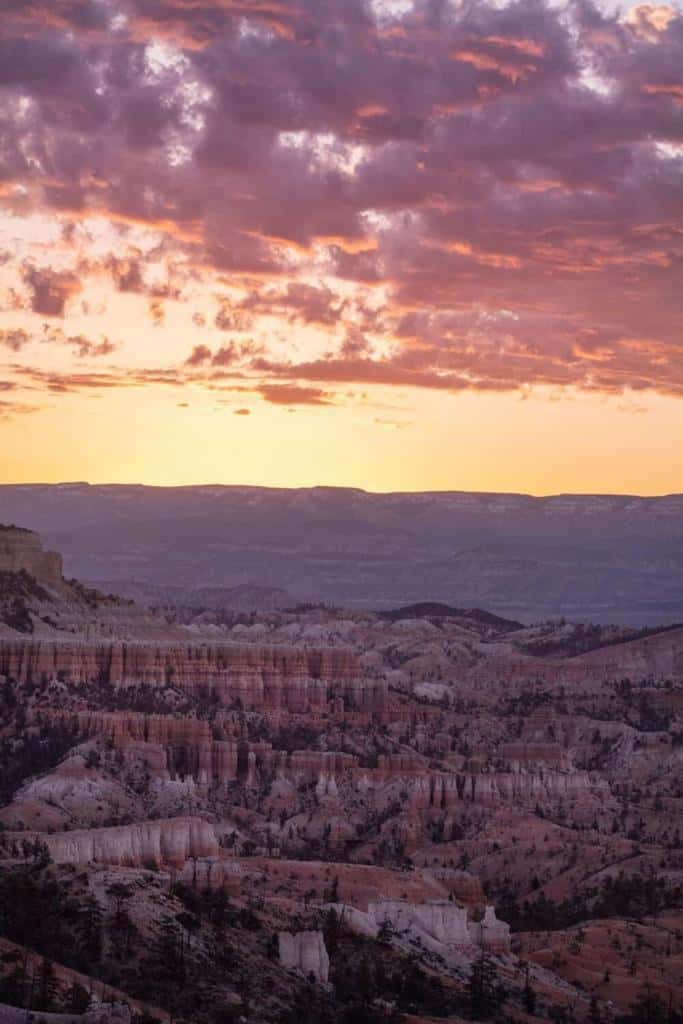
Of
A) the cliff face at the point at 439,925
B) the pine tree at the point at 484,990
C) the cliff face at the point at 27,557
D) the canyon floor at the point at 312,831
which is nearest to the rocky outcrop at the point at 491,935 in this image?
the cliff face at the point at 439,925

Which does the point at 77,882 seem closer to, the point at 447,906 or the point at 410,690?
the point at 447,906

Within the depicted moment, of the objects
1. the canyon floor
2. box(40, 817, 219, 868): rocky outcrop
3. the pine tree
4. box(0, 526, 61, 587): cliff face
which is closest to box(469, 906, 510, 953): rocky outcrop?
the canyon floor

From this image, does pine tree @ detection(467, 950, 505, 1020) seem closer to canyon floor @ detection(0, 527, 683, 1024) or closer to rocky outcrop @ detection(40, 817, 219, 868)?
canyon floor @ detection(0, 527, 683, 1024)

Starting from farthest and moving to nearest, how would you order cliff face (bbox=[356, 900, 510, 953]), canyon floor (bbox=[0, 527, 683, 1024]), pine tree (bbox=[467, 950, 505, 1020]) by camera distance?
1. cliff face (bbox=[356, 900, 510, 953])
2. pine tree (bbox=[467, 950, 505, 1020])
3. canyon floor (bbox=[0, 527, 683, 1024])

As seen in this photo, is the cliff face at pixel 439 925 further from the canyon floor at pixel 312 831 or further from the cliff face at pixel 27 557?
the cliff face at pixel 27 557

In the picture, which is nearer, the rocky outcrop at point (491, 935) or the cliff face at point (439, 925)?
the cliff face at point (439, 925)

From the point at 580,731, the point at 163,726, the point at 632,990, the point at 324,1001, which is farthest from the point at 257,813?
the point at 324,1001
